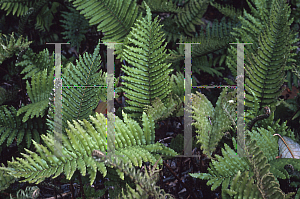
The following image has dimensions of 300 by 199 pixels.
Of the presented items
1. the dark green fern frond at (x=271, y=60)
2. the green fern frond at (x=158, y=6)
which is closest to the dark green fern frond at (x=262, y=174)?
the dark green fern frond at (x=271, y=60)

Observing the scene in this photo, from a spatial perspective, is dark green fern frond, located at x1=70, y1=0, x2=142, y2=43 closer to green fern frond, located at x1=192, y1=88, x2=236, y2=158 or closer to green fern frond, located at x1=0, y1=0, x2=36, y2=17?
green fern frond, located at x1=0, y1=0, x2=36, y2=17

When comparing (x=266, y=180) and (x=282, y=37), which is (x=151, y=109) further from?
(x=282, y=37)

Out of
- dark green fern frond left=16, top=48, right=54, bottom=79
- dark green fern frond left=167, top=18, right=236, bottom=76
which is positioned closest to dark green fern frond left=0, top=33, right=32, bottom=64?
dark green fern frond left=16, top=48, right=54, bottom=79

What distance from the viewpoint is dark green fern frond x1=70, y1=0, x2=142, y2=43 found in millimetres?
2125

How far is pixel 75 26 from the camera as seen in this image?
260cm

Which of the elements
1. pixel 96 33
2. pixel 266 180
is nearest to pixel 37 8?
pixel 96 33

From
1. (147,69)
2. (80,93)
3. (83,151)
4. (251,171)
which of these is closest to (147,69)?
(147,69)

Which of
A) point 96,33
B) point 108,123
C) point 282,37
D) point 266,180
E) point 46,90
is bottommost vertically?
point 266,180

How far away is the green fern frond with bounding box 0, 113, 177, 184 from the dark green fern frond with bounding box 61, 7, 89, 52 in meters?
1.44

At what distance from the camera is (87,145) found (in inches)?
50.2

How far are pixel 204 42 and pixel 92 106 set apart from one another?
3.91 feet

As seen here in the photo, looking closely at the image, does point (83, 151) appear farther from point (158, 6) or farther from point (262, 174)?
point (158, 6)

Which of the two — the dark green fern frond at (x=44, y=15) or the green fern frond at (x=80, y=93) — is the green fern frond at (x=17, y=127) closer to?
the green fern frond at (x=80, y=93)

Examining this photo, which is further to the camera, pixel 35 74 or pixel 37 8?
A: pixel 37 8
